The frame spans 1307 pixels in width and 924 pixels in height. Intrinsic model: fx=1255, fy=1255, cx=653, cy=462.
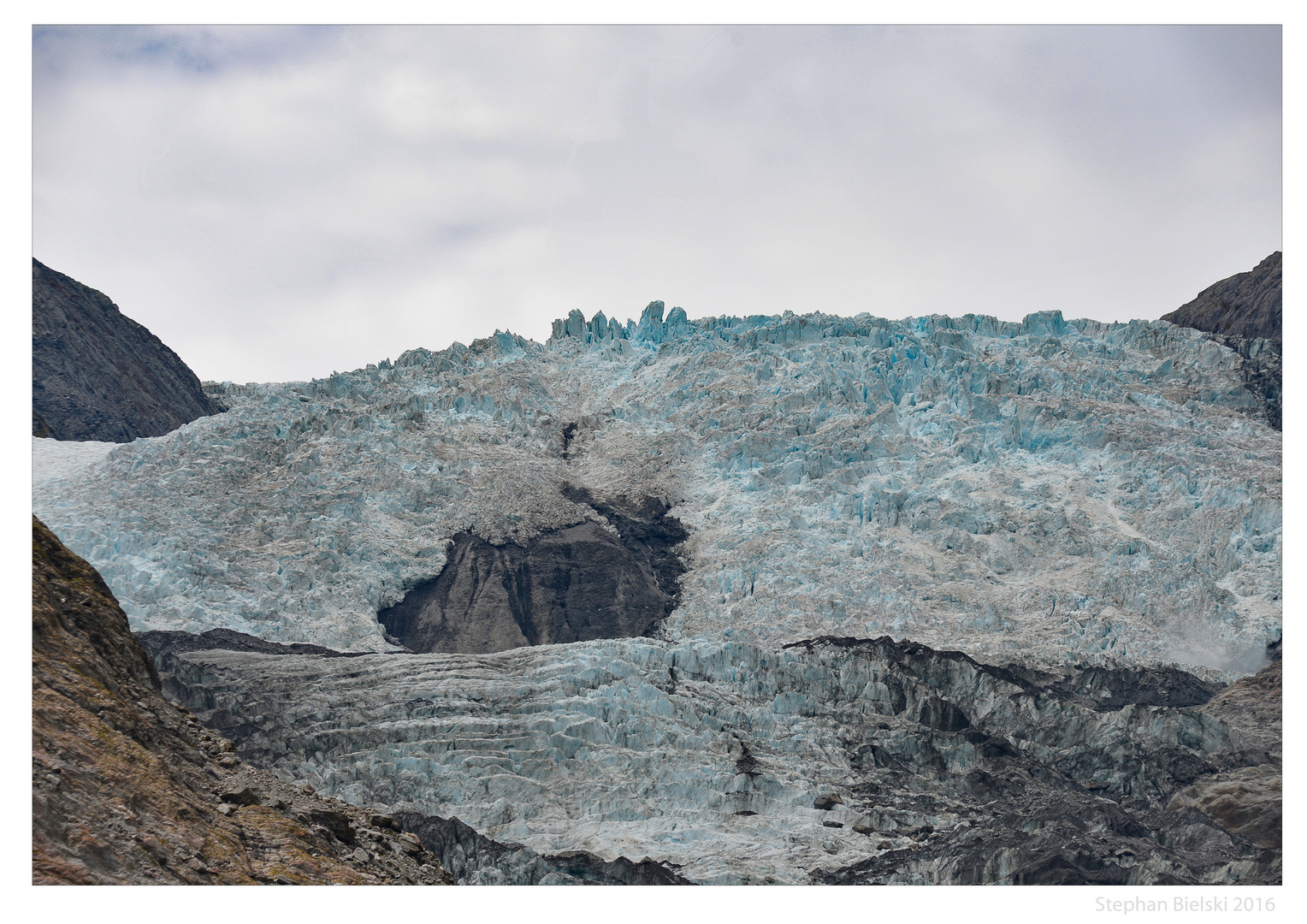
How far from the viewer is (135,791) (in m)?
11.6

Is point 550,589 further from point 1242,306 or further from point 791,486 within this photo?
point 1242,306

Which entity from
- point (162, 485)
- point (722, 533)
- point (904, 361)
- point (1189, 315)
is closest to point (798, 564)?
point (722, 533)

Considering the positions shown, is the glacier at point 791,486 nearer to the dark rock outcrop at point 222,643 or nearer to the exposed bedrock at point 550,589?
the exposed bedrock at point 550,589

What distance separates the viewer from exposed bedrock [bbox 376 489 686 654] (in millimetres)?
44094

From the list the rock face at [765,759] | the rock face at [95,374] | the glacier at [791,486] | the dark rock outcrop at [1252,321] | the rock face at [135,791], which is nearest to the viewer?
the rock face at [135,791]

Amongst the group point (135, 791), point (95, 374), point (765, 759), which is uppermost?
point (95, 374)

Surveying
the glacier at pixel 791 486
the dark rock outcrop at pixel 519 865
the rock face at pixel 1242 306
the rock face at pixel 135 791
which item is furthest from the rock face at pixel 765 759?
the rock face at pixel 1242 306

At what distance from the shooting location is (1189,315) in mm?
64812

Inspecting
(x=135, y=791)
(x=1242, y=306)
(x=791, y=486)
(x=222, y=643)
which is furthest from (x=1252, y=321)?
(x=135, y=791)

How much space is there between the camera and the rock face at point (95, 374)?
55.2 meters

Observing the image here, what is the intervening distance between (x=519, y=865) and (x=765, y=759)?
7399mm

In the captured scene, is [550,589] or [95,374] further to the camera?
[95,374]

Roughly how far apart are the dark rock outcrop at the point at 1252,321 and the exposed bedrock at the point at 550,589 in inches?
973
